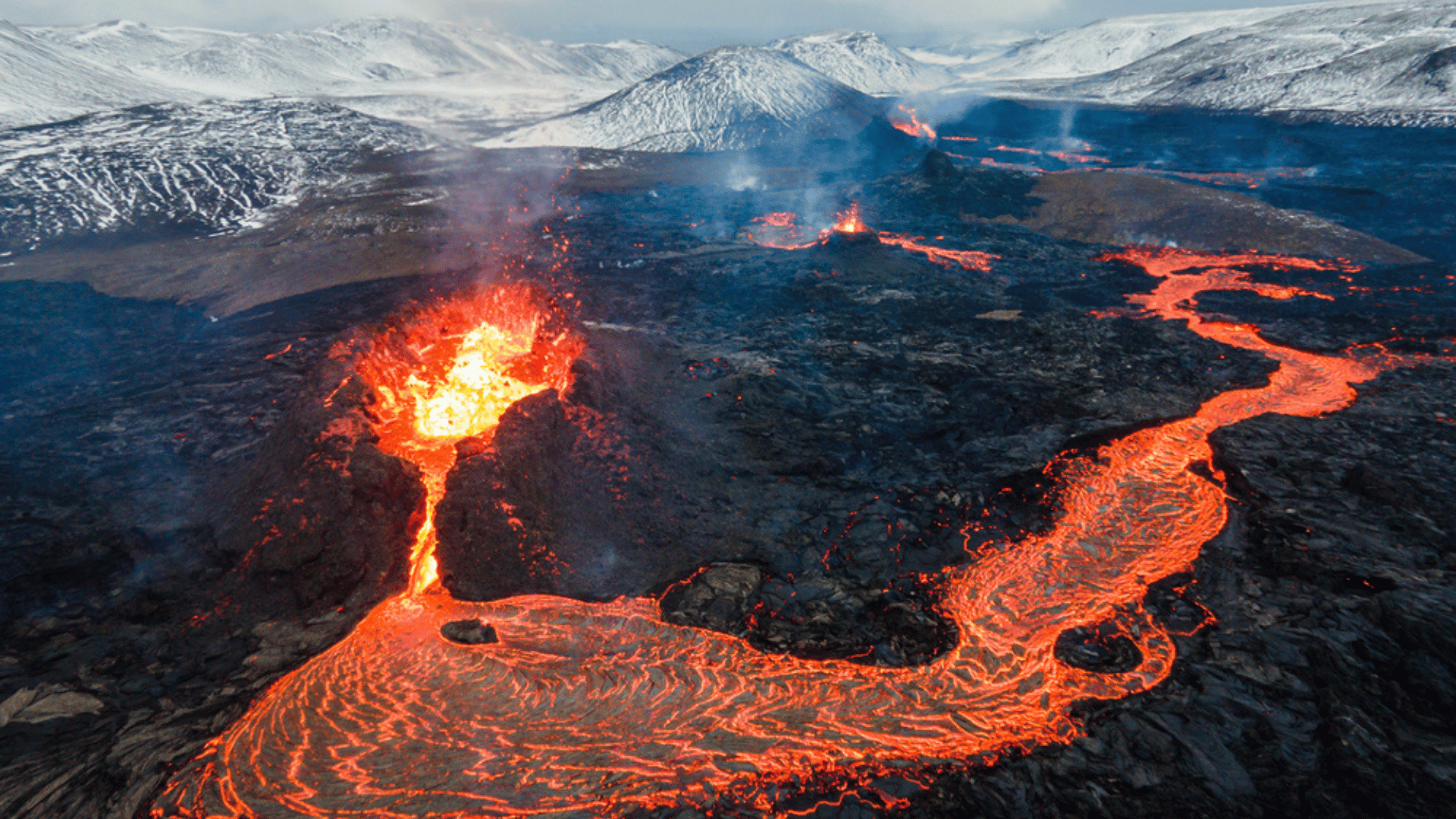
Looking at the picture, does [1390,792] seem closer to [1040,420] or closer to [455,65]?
[1040,420]

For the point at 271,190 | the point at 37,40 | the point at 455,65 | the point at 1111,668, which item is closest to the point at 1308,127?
the point at 1111,668


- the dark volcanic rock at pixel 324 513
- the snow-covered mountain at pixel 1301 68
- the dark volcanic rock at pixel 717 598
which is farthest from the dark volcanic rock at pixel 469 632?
the snow-covered mountain at pixel 1301 68

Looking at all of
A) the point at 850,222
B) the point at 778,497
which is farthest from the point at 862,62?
the point at 778,497

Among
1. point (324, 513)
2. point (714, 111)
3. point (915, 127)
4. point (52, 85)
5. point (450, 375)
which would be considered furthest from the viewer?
point (915, 127)

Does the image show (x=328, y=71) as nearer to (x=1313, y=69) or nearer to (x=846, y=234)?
(x=846, y=234)

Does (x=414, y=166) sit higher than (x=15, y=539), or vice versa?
(x=414, y=166)

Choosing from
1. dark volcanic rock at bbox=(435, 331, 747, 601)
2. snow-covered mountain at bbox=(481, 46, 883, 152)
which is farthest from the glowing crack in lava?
snow-covered mountain at bbox=(481, 46, 883, 152)
